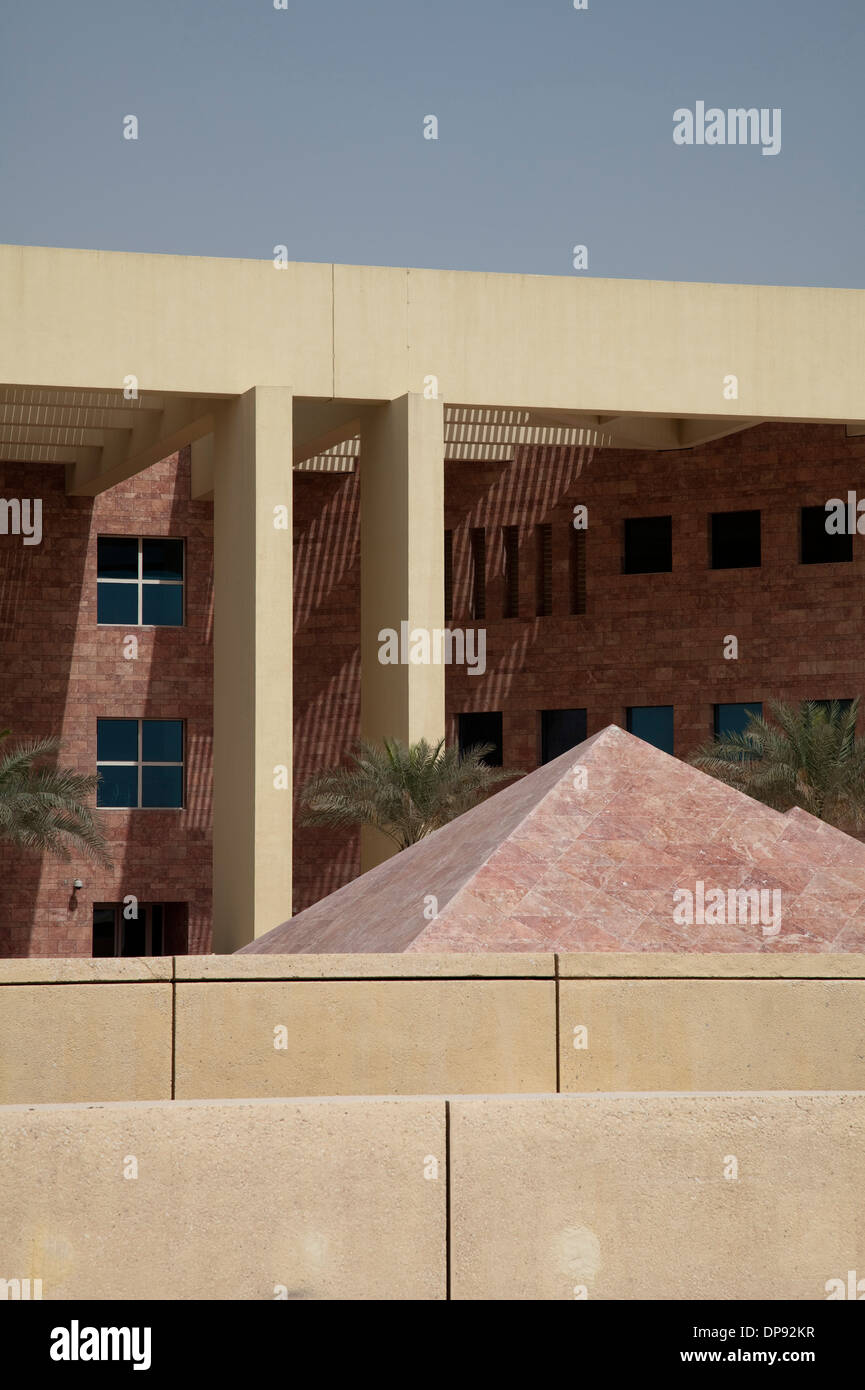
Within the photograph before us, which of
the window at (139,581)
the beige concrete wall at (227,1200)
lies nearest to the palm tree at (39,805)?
the window at (139,581)

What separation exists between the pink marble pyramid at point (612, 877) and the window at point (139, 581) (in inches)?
728

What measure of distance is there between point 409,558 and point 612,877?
44.0 ft

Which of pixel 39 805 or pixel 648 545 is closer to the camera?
pixel 39 805

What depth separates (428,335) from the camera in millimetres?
26312

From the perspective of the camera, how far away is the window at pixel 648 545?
32.5 meters

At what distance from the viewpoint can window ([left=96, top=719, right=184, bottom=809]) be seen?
1265 inches

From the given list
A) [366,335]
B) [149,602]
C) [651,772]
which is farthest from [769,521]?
[651,772]

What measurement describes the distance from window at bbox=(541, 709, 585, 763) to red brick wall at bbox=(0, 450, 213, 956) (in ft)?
19.8

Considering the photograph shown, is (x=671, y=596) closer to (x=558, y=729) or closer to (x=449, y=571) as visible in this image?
(x=558, y=729)

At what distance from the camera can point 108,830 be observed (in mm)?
31516

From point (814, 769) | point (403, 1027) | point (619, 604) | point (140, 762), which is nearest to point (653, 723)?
point (619, 604)

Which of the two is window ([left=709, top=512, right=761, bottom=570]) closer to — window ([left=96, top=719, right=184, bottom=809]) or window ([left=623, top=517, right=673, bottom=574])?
window ([left=623, top=517, right=673, bottom=574])

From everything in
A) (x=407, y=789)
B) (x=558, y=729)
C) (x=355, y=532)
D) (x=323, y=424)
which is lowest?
(x=407, y=789)
